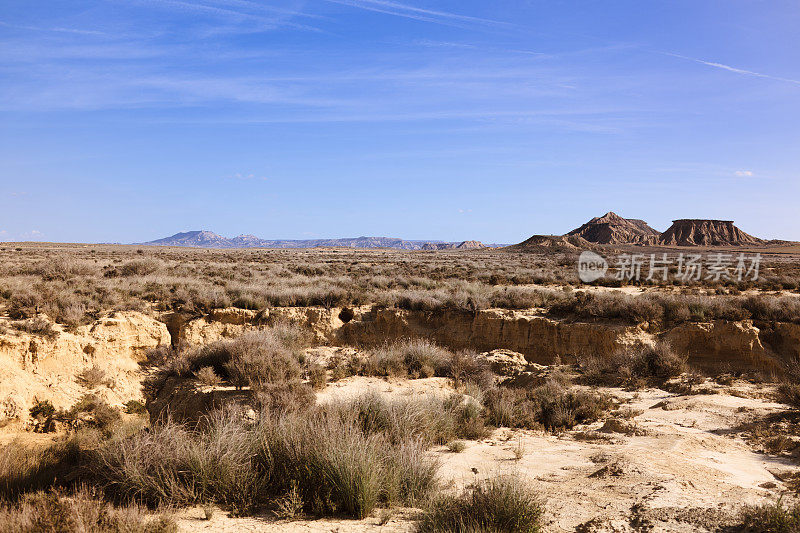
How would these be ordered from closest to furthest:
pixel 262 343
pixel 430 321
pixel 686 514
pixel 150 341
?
pixel 686 514 → pixel 262 343 → pixel 150 341 → pixel 430 321

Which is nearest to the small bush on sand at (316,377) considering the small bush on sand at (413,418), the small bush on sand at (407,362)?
the small bush on sand at (407,362)

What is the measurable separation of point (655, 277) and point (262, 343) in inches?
989

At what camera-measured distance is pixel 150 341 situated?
14.3m

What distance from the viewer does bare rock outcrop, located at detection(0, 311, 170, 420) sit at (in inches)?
432

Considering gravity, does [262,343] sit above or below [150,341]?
above

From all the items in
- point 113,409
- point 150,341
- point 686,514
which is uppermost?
point 686,514

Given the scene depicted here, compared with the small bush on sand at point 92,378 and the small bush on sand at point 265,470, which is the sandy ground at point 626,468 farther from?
the small bush on sand at point 92,378

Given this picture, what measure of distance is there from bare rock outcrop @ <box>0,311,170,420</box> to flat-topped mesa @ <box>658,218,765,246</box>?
5008 inches

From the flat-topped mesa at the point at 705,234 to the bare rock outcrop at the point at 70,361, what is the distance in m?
127

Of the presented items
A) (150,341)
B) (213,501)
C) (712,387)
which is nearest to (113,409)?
(150,341)

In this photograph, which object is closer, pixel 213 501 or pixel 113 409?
pixel 213 501

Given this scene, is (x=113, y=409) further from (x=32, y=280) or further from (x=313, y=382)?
(x=32, y=280)

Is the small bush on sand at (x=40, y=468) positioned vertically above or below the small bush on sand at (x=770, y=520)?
below

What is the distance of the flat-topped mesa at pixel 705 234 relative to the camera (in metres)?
117
